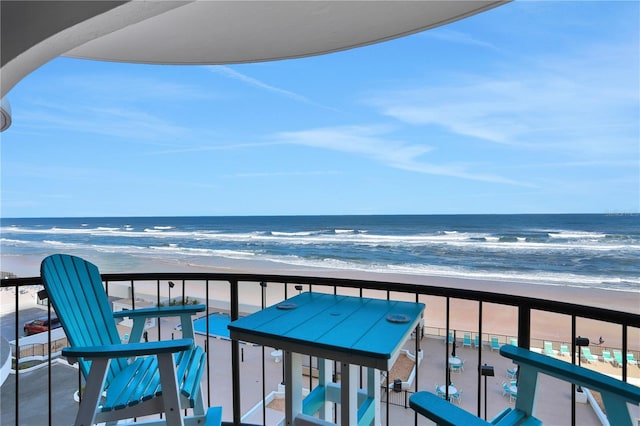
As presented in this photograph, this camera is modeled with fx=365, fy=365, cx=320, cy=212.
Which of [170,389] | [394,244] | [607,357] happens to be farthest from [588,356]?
[394,244]

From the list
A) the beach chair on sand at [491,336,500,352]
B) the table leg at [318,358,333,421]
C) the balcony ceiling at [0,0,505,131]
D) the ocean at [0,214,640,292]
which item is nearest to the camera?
the balcony ceiling at [0,0,505,131]

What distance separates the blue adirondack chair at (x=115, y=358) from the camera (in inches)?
54.7

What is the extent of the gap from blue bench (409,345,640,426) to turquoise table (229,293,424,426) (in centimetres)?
22

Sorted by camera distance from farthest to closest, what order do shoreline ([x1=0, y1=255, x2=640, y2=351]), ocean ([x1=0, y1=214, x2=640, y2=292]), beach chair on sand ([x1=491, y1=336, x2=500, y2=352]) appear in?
ocean ([x1=0, y1=214, x2=640, y2=292]) → shoreline ([x1=0, y1=255, x2=640, y2=351]) → beach chair on sand ([x1=491, y1=336, x2=500, y2=352])

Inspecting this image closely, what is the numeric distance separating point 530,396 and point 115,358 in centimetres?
158

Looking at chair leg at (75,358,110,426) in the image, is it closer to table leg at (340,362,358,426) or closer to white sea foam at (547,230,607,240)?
table leg at (340,362,358,426)

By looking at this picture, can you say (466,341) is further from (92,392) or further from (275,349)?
(92,392)

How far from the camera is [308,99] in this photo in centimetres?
2208

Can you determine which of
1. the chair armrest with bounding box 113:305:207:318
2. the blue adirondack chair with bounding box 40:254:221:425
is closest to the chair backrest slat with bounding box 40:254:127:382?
the blue adirondack chair with bounding box 40:254:221:425

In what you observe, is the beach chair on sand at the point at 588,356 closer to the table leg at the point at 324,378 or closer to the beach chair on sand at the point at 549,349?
the beach chair on sand at the point at 549,349

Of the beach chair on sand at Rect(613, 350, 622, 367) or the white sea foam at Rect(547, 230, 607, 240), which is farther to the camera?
the white sea foam at Rect(547, 230, 607, 240)

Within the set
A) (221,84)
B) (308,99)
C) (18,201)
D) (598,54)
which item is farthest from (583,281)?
(18,201)

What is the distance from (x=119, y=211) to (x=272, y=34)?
1164 inches

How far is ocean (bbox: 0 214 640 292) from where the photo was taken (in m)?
13.6
